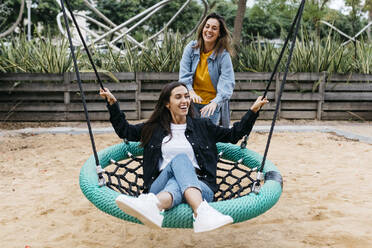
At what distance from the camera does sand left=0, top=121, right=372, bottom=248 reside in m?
2.46

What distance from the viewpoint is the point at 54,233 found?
2.56 metres

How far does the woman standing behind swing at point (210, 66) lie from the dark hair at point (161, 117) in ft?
1.66

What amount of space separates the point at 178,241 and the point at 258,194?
2.54 ft

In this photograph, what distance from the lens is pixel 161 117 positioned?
8.05 ft

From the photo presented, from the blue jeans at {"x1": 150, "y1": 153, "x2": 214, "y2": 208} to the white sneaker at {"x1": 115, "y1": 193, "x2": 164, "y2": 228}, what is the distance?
6.5 inches

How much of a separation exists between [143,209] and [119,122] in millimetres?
814

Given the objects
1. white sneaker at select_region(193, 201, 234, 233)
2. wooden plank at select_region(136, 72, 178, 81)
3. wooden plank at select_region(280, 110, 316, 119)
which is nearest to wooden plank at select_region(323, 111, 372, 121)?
wooden plank at select_region(280, 110, 316, 119)

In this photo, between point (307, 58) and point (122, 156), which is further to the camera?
point (307, 58)

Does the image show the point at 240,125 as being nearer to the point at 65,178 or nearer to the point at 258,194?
the point at 258,194

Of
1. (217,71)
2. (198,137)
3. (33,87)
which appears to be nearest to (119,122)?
(198,137)

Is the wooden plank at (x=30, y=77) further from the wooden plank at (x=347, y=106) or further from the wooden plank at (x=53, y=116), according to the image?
the wooden plank at (x=347, y=106)

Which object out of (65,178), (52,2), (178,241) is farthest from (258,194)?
(52,2)

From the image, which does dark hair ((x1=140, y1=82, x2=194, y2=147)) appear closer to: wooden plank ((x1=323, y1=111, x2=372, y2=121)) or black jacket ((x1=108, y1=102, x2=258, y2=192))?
black jacket ((x1=108, y1=102, x2=258, y2=192))

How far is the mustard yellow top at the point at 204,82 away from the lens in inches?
119
